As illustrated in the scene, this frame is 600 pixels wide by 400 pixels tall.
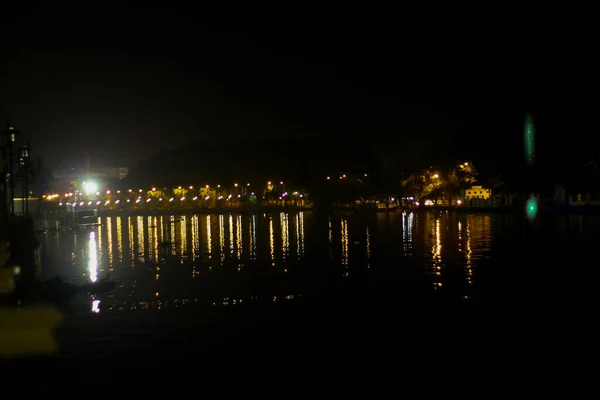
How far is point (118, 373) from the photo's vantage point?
9141 millimetres

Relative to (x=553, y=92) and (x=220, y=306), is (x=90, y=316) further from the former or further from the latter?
(x=553, y=92)

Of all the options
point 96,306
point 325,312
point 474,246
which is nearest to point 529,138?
point 474,246

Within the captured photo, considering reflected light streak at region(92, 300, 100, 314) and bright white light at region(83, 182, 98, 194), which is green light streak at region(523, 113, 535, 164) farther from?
bright white light at region(83, 182, 98, 194)

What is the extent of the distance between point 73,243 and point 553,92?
34.6 metres

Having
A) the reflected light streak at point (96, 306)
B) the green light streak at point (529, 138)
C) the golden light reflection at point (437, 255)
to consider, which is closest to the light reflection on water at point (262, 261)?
the golden light reflection at point (437, 255)

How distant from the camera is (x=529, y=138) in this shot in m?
55.9

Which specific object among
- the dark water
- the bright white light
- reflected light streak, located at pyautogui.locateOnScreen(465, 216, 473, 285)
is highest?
the bright white light

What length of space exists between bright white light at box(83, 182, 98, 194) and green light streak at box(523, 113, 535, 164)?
91.4 m

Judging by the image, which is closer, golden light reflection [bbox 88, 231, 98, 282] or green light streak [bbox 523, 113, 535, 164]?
golden light reflection [bbox 88, 231, 98, 282]

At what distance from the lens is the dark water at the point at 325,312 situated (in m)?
9.59

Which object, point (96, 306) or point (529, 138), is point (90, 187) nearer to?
point (529, 138)

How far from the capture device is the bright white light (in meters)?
130

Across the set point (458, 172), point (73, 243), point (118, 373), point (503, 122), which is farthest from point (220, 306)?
point (458, 172)

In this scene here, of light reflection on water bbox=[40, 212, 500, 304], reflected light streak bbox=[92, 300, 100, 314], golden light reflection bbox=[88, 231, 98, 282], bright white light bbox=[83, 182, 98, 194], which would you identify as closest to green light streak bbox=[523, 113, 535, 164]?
light reflection on water bbox=[40, 212, 500, 304]
